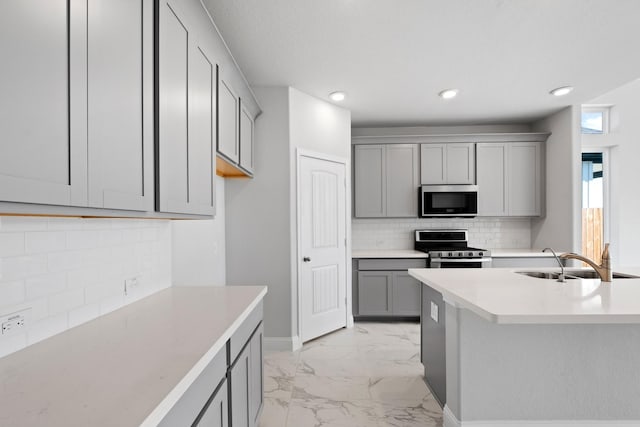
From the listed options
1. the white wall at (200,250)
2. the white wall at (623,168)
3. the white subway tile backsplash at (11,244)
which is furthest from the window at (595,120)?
the white subway tile backsplash at (11,244)

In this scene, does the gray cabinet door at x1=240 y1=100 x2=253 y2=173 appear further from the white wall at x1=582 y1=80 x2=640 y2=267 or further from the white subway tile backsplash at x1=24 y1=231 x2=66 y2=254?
the white wall at x1=582 y1=80 x2=640 y2=267

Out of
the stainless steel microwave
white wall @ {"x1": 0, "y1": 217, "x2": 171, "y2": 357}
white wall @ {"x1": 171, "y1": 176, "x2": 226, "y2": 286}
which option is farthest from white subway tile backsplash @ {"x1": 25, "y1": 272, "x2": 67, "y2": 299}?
the stainless steel microwave

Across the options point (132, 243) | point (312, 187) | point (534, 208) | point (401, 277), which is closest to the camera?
point (132, 243)

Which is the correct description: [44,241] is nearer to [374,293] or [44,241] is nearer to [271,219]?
[271,219]

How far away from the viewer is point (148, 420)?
0.73 meters

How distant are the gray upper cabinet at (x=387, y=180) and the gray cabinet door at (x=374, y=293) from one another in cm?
79

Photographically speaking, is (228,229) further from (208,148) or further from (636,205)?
(636,205)

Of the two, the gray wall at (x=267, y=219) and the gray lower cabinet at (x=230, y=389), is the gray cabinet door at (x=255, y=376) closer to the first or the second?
the gray lower cabinet at (x=230, y=389)

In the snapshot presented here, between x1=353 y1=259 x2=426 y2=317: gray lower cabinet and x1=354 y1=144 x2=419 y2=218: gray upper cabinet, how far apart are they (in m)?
0.68

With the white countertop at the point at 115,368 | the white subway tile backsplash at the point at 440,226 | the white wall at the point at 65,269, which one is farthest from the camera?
the white subway tile backsplash at the point at 440,226

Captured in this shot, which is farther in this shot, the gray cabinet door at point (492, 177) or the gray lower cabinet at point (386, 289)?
the gray cabinet door at point (492, 177)

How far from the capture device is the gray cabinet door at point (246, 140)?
2.91 metres

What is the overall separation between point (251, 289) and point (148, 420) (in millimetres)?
1371

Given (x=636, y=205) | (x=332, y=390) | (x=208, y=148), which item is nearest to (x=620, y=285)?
(x=332, y=390)
